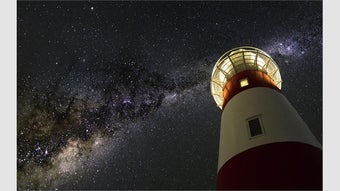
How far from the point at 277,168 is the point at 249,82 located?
3496 millimetres

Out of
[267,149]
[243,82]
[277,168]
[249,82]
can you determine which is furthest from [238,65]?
[277,168]

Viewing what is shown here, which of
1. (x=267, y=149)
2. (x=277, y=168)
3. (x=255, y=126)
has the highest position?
(x=255, y=126)

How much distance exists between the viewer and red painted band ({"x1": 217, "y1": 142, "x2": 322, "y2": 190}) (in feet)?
24.7

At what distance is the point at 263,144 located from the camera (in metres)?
8.25

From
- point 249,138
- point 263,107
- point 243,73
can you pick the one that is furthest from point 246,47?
point 249,138

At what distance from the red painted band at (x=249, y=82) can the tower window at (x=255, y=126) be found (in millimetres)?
1550

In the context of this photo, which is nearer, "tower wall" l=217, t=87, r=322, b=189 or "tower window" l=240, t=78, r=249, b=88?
"tower wall" l=217, t=87, r=322, b=189

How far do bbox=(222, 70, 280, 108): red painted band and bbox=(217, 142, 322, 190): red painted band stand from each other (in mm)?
2600

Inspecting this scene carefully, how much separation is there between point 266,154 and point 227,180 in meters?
1.14

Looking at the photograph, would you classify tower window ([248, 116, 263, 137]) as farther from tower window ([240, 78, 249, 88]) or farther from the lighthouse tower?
tower window ([240, 78, 249, 88])

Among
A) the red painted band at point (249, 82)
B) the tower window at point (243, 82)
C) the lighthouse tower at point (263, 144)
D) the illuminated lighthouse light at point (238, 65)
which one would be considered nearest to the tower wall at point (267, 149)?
the lighthouse tower at point (263, 144)

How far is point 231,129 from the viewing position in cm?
933

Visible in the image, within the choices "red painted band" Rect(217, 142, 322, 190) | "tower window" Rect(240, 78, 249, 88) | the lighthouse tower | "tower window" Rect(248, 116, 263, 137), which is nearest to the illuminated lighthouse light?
"tower window" Rect(240, 78, 249, 88)

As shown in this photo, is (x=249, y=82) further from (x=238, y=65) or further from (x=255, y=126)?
(x=255, y=126)
